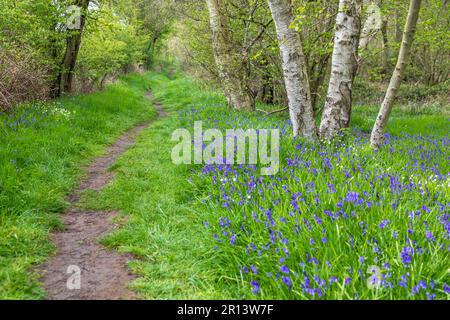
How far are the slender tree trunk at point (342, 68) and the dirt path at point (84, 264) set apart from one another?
4.14 m

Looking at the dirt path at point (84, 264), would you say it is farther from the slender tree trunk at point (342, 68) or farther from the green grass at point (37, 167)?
the slender tree trunk at point (342, 68)

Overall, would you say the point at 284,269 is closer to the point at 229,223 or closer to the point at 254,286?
the point at 254,286

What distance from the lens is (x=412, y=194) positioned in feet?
13.8

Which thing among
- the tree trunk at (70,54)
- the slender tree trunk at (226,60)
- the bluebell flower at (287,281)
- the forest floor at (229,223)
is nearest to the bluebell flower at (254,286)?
the forest floor at (229,223)

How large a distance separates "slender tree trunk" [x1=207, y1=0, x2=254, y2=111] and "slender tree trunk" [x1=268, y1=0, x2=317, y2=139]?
416cm

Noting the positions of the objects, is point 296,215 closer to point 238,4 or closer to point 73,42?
point 238,4

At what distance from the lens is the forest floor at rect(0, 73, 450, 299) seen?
309cm

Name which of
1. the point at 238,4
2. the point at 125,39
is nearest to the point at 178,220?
the point at 238,4

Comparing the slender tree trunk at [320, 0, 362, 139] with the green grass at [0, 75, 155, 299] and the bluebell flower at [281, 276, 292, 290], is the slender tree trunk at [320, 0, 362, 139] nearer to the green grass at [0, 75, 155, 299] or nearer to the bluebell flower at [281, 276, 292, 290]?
the bluebell flower at [281, 276, 292, 290]

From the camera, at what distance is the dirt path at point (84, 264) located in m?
3.31

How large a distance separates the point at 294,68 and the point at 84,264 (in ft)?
15.4

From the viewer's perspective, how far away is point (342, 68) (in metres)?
6.62

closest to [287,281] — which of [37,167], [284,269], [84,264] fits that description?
[284,269]

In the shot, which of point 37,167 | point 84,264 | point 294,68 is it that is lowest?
point 84,264
